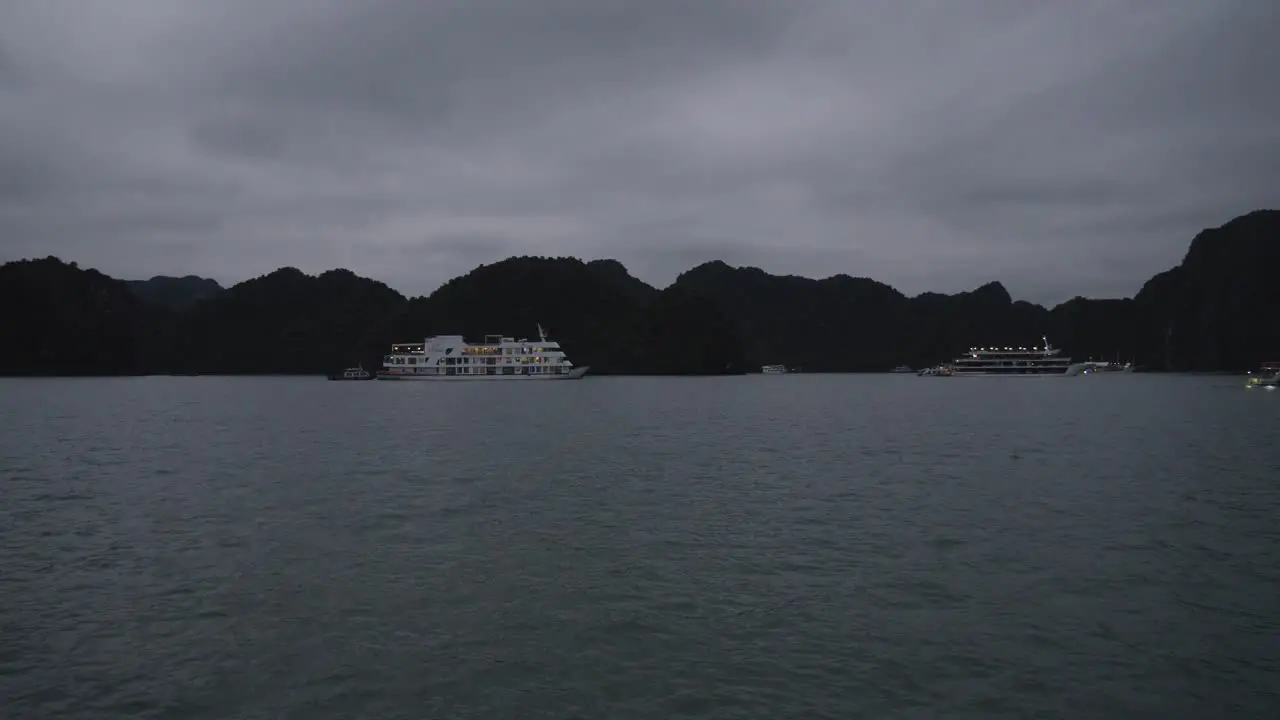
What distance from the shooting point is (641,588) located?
17.2 metres

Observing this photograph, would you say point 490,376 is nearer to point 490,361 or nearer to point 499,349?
point 490,361

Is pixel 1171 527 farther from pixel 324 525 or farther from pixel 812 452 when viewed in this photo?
pixel 324 525

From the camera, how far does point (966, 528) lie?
23016 mm

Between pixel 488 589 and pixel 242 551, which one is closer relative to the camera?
pixel 488 589

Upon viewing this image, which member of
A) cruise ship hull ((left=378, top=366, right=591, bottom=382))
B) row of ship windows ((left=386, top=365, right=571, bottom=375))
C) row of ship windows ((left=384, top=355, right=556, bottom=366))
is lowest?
cruise ship hull ((left=378, top=366, right=591, bottom=382))

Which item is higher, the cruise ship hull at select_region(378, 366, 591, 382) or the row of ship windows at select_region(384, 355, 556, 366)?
the row of ship windows at select_region(384, 355, 556, 366)

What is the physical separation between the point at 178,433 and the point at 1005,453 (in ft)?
172

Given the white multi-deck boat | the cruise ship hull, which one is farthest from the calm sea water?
the cruise ship hull

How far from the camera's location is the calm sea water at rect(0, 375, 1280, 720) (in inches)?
468

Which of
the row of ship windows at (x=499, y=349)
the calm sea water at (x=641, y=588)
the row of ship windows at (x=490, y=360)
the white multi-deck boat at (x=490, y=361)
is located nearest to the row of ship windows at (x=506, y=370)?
the white multi-deck boat at (x=490, y=361)

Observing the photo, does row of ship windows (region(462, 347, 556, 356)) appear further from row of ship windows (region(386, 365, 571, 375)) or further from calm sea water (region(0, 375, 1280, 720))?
calm sea water (region(0, 375, 1280, 720))

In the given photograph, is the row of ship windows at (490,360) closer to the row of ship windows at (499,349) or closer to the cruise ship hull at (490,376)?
the row of ship windows at (499,349)

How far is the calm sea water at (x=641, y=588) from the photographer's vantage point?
11.9 meters

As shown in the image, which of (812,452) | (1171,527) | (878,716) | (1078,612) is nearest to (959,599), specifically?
(1078,612)
